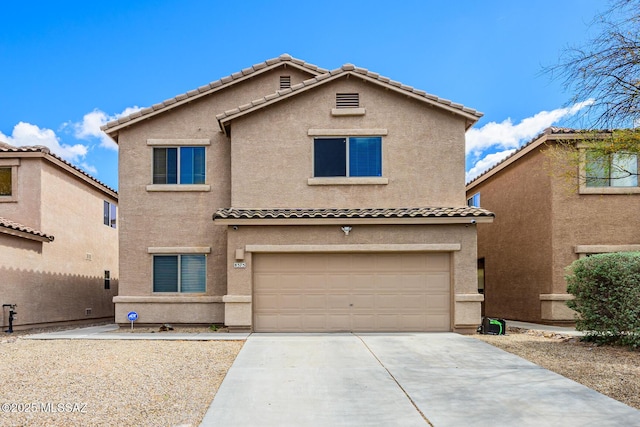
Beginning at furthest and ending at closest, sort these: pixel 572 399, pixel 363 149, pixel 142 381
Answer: pixel 363 149
pixel 142 381
pixel 572 399

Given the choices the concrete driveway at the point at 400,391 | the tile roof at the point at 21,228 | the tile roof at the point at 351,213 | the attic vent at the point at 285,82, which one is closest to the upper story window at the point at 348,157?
the tile roof at the point at 351,213

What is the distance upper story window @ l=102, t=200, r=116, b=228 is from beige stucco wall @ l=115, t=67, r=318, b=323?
25.1 ft

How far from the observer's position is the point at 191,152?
1555cm

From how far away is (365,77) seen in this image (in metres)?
14.6

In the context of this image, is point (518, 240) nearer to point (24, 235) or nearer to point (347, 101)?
point (347, 101)

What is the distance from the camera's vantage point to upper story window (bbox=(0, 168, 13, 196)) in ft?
56.0

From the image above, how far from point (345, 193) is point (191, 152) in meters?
4.92

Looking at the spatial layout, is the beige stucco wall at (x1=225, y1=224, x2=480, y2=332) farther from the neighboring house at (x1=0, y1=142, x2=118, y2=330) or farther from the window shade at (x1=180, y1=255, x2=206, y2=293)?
the neighboring house at (x1=0, y1=142, x2=118, y2=330)

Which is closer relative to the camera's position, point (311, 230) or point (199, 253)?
point (311, 230)

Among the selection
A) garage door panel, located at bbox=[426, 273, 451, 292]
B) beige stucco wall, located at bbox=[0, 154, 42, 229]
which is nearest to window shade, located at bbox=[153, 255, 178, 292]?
beige stucco wall, located at bbox=[0, 154, 42, 229]

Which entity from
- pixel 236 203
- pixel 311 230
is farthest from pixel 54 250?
pixel 311 230

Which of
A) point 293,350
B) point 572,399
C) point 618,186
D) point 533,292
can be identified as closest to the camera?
point 572,399

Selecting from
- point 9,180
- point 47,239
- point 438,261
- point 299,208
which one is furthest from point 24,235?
point 438,261

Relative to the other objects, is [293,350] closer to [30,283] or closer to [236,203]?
[236,203]
